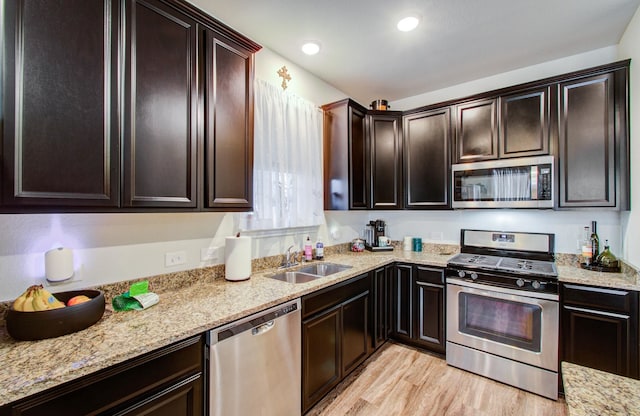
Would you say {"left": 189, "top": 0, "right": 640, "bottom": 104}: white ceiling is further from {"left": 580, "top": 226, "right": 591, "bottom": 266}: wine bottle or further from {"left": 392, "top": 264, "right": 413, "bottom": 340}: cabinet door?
{"left": 392, "top": 264, "right": 413, "bottom": 340}: cabinet door

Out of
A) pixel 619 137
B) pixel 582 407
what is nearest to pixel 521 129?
pixel 619 137

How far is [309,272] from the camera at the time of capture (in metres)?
2.62

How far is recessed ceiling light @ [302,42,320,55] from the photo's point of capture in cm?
240

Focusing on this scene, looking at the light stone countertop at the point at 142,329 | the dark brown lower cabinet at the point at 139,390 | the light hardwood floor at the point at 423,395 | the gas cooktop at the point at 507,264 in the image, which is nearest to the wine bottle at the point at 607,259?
the light stone countertop at the point at 142,329

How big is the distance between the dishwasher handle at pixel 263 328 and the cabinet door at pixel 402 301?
5.61 ft

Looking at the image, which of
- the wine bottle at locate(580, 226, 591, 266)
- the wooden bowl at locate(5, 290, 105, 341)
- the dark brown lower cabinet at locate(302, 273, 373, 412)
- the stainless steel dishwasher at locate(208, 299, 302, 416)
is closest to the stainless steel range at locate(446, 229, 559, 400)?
the wine bottle at locate(580, 226, 591, 266)

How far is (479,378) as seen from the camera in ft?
7.97

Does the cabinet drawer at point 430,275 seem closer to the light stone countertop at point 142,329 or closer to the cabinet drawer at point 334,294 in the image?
the cabinet drawer at point 334,294

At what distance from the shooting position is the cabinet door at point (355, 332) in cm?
227

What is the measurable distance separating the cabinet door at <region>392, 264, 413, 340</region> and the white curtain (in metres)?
1.01

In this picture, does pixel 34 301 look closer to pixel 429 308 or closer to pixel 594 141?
pixel 429 308

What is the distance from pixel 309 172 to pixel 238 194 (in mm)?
1116

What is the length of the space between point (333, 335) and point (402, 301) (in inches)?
43.3

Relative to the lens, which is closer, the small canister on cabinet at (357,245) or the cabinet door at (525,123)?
the cabinet door at (525,123)
